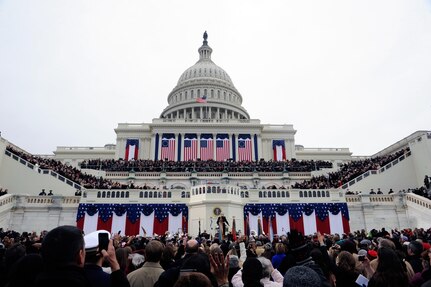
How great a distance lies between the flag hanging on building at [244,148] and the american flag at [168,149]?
47.0 ft

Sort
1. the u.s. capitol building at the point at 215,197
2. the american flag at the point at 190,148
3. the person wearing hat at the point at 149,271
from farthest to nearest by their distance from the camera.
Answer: the american flag at the point at 190,148 → the u.s. capitol building at the point at 215,197 → the person wearing hat at the point at 149,271

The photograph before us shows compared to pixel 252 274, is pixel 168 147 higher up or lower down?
higher up

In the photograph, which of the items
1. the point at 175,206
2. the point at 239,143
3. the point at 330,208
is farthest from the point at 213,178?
the point at 239,143

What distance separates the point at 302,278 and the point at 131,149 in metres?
73.0

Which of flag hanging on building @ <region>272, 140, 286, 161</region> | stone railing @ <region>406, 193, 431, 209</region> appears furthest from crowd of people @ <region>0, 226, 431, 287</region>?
flag hanging on building @ <region>272, 140, 286, 161</region>

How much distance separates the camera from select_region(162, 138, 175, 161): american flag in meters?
70.7

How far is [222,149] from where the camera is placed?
236 feet

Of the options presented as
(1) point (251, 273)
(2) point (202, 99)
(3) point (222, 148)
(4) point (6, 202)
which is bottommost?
(1) point (251, 273)

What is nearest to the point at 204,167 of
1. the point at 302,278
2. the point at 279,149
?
the point at 279,149

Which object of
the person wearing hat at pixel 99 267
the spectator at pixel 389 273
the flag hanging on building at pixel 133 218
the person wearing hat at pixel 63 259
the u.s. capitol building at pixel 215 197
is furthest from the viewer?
the flag hanging on building at pixel 133 218

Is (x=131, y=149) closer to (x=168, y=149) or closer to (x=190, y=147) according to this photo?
(x=168, y=149)

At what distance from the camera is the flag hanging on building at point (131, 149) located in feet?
238

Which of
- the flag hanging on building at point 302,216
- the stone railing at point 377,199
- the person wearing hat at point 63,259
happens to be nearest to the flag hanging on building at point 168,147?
the flag hanging on building at point 302,216

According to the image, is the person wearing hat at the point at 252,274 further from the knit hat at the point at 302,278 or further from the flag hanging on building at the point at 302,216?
the flag hanging on building at the point at 302,216
